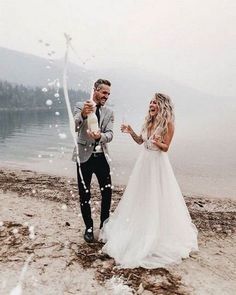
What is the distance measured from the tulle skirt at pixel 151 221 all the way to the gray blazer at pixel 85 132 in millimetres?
799

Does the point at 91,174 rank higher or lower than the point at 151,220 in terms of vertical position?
higher

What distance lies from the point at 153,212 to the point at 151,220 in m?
0.14

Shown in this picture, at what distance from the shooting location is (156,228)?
627 cm

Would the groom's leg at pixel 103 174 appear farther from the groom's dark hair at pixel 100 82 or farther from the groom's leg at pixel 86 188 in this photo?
the groom's dark hair at pixel 100 82

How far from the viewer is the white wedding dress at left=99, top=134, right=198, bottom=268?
6.18m

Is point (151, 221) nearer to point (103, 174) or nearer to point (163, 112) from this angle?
point (103, 174)

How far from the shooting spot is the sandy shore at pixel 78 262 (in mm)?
5342

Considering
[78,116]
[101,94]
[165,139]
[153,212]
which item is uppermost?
[101,94]

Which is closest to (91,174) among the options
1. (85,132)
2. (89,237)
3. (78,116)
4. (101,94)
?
(85,132)

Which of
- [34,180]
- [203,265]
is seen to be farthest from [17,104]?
[203,265]

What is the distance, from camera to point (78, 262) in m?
6.08

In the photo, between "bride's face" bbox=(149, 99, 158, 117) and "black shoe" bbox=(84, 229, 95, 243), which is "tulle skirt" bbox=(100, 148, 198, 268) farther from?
"bride's face" bbox=(149, 99, 158, 117)

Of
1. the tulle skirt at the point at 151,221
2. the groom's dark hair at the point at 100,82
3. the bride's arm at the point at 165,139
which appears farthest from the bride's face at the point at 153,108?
the groom's dark hair at the point at 100,82

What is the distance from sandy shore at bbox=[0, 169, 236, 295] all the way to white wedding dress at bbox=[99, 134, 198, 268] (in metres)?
0.27
